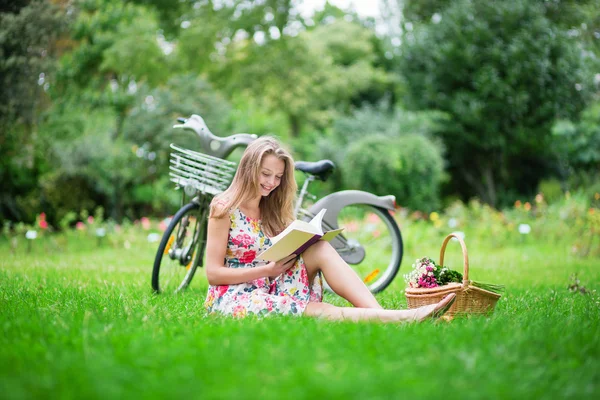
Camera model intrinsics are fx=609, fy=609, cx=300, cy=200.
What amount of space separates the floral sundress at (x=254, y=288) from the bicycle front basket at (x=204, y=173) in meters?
0.88

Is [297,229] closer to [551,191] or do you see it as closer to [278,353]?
[278,353]

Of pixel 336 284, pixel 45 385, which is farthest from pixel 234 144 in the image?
pixel 45 385

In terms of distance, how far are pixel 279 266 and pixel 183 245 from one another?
5.30 feet

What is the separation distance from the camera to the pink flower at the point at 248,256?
11.7 feet

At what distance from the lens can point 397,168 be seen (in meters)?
12.8

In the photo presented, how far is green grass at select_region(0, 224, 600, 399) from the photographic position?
200 cm

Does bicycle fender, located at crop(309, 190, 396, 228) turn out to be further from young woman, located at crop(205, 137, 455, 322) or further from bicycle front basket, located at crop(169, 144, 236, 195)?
young woman, located at crop(205, 137, 455, 322)

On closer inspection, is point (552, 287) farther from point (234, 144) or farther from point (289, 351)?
point (289, 351)

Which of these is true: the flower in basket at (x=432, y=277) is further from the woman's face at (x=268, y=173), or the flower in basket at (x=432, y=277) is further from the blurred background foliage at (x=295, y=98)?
the blurred background foliage at (x=295, y=98)

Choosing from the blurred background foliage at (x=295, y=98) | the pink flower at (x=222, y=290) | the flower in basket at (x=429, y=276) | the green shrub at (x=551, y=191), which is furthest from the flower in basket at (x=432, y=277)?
the green shrub at (x=551, y=191)

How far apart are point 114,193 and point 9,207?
6.04ft

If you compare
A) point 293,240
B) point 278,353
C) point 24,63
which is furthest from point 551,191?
point 278,353

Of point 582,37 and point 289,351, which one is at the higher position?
point 582,37

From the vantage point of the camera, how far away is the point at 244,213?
360cm
